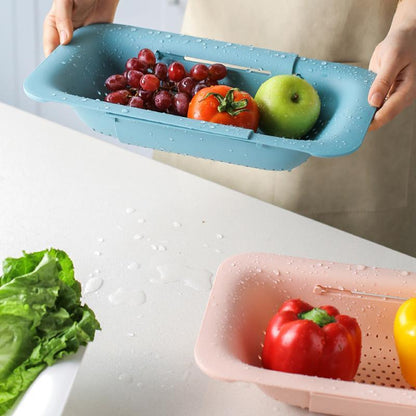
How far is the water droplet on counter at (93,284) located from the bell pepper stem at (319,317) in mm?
317

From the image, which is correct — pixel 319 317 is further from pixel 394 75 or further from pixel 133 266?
pixel 394 75

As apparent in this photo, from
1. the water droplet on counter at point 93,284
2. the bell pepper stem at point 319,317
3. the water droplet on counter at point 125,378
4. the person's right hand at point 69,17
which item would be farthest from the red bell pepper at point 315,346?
the person's right hand at point 69,17

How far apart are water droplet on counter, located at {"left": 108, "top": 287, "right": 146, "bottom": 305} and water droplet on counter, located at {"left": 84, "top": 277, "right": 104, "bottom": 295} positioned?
27 millimetres

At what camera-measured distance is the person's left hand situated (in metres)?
1.25

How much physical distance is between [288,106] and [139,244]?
0.32 metres

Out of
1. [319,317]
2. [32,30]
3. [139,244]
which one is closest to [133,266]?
[139,244]

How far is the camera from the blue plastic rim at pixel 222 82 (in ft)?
3.68

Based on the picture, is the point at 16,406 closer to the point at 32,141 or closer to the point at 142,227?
the point at 142,227

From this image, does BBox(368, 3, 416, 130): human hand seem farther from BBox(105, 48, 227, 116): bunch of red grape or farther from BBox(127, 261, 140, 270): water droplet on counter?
BBox(127, 261, 140, 270): water droplet on counter

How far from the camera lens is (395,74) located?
50.6 inches

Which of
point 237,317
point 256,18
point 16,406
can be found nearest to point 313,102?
point 256,18

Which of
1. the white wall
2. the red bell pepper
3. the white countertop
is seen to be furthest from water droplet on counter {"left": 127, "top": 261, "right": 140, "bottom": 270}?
the white wall

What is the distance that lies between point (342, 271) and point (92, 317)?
0.33m

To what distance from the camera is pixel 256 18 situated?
1602mm
